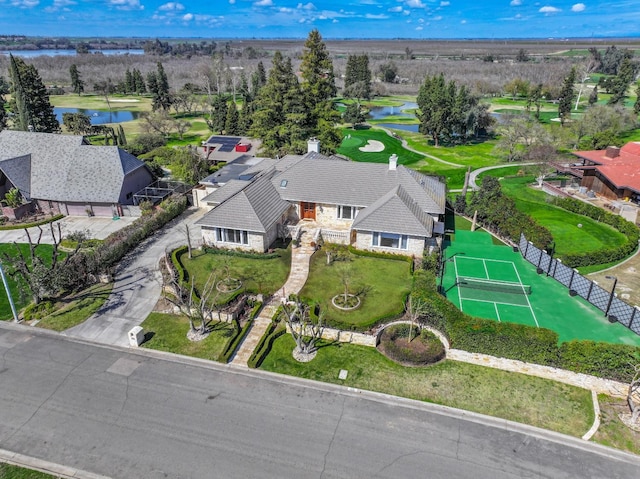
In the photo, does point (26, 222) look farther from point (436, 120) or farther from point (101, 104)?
point (101, 104)

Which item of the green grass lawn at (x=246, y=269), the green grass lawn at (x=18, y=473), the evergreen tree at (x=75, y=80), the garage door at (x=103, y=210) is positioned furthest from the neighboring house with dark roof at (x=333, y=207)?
the evergreen tree at (x=75, y=80)

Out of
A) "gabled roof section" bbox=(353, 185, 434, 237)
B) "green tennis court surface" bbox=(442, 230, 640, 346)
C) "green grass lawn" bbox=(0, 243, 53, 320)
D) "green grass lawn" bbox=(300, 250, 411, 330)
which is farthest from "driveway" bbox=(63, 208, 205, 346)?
"green tennis court surface" bbox=(442, 230, 640, 346)

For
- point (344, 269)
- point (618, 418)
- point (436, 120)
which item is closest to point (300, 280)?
point (344, 269)

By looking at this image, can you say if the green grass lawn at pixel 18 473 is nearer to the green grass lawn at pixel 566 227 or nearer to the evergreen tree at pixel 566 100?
the green grass lawn at pixel 566 227

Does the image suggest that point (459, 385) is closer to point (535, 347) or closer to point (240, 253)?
point (535, 347)

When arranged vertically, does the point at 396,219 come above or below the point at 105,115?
above

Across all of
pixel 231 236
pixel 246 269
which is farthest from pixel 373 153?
pixel 246 269

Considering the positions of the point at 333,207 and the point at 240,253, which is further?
the point at 333,207
